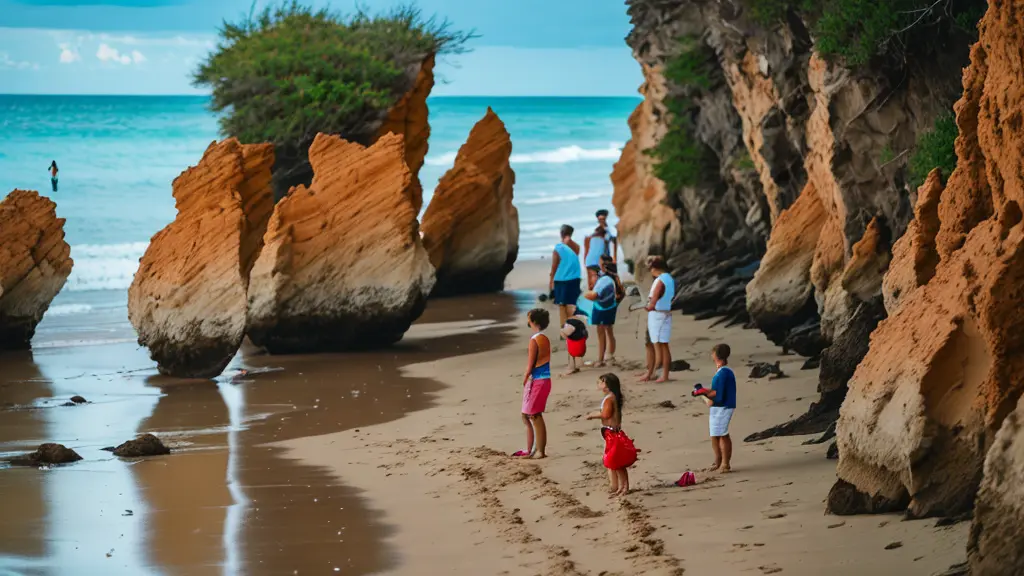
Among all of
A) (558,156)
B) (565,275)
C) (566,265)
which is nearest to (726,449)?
(566,265)

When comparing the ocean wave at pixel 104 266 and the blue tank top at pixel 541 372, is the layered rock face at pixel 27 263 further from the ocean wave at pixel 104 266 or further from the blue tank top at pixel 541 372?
the blue tank top at pixel 541 372

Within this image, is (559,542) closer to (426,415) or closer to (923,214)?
(923,214)

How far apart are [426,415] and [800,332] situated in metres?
5.25

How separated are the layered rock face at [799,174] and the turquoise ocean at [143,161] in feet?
30.7

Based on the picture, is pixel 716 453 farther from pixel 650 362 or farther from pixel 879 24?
pixel 879 24

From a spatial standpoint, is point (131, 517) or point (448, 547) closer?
point (448, 547)

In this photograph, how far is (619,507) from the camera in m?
10.2

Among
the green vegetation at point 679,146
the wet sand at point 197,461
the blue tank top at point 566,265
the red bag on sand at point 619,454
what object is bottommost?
the wet sand at point 197,461

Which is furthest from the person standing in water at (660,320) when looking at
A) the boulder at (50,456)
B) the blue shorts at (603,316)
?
the boulder at (50,456)

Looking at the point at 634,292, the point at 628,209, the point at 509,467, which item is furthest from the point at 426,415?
the point at 628,209

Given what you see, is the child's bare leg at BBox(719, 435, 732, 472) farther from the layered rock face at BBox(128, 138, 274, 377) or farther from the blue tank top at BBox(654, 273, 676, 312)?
the layered rock face at BBox(128, 138, 274, 377)

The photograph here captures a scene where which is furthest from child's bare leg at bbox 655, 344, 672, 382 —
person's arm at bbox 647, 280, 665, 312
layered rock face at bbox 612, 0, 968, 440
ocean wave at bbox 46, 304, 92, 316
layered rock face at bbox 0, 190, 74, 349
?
ocean wave at bbox 46, 304, 92, 316

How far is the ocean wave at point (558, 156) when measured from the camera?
246ft

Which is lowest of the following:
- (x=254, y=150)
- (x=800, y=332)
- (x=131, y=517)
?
(x=131, y=517)
